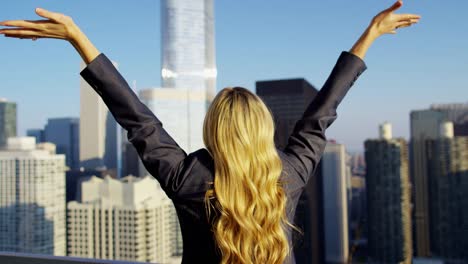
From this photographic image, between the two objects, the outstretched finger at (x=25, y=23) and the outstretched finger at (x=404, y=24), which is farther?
the outstretched finger at (x=404, y=24)

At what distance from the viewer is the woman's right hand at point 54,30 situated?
1.73ft

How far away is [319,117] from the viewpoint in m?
0.55

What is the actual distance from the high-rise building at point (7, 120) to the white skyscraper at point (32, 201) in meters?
6.57

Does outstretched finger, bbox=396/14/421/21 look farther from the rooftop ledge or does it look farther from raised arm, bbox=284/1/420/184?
the rooftop ledge

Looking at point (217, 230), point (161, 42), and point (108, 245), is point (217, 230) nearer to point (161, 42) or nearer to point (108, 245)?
point (108, 245)

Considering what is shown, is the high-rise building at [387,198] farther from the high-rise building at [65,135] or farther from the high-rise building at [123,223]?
the high-rise building at [65,135]

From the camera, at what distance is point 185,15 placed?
42.9 meters

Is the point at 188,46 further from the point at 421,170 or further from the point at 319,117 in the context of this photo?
the point at 319,117

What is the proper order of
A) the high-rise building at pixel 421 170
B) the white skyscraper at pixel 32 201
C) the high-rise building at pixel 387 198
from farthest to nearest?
the high-rise building at pixel 387 198 < the high-rise building at pixel 421 170 < the white skyscraper at pixel 32 201

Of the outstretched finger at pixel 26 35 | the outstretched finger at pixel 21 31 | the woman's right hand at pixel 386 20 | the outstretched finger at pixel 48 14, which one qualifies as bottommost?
the outstretched finger at pixel 26 35

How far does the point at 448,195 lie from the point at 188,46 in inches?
1010

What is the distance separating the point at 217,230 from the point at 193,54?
135ft

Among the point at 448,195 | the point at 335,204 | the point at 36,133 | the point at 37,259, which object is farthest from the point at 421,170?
the point at 36,133

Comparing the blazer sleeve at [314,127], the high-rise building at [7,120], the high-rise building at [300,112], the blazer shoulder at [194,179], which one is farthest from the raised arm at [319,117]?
the high-rise building at [7,120]
